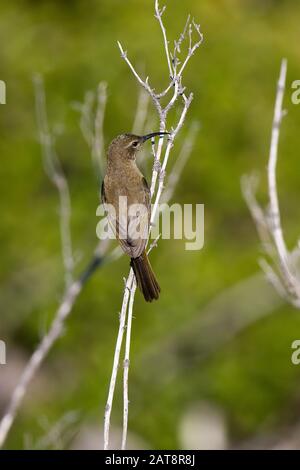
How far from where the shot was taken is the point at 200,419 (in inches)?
291

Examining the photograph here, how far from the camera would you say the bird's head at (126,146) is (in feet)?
16.3

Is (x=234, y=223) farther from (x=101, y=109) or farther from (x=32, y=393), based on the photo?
(x=101, y=109)

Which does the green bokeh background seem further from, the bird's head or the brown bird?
the bird's head

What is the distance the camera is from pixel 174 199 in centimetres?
873

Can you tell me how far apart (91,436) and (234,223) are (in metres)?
2.91

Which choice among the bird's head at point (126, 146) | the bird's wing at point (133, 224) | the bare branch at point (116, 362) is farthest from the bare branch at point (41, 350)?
the bare branch at point (116, 362)

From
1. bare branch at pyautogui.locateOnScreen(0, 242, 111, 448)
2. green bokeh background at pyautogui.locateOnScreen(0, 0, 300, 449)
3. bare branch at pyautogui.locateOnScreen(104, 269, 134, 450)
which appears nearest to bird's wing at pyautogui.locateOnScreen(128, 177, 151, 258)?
bare branch at pyautogui.locateOnScreen(0, 242, 111, 448)

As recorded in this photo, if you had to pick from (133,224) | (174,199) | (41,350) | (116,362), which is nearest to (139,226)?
(133,224)

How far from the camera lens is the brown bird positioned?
473 centimetres

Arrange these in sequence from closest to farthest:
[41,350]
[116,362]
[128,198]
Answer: [116,362]
[41,350]
[128,198]

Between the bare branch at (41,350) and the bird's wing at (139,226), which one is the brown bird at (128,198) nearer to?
the bird's wing at (139,226)

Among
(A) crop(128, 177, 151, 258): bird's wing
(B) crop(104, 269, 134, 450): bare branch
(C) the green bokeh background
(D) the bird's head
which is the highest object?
(C) the green bokeh background

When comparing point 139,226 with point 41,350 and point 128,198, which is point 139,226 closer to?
point 128,198

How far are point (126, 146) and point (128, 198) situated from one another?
303mm
